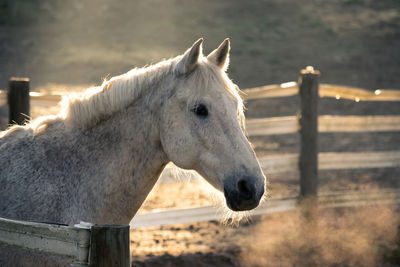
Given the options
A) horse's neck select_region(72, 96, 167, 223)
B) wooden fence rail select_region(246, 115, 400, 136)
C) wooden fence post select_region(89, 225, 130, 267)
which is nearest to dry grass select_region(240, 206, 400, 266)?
wooden fence rail select_region(246, 115, 400, 136)

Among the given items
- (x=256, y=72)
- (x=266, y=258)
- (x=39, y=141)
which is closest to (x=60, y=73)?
(x=256, y=72)

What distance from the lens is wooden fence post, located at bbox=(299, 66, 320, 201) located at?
235 inches

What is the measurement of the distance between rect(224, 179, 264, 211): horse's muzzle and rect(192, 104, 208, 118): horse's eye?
0.42m

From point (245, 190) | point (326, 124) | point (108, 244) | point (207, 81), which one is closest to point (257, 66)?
point (326, 124)

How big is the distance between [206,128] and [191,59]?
1.30ft

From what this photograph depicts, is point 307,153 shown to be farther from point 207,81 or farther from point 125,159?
point 125,159

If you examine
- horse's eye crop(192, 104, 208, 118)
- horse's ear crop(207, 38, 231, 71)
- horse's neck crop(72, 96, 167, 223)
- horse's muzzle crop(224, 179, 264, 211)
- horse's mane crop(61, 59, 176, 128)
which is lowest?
horse's muzzle crop(224, 179, 264, 211)

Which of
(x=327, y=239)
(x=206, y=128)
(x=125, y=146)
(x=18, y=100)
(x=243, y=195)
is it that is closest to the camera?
(x=243, y=195)

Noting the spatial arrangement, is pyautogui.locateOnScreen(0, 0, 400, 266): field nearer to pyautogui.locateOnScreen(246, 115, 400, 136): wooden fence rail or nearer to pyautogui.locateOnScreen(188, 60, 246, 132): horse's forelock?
pyautogui.locateOnScreen(188, 60, 246, 132): horse's forelock

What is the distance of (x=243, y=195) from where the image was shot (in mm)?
2664

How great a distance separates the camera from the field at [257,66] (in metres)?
5.55

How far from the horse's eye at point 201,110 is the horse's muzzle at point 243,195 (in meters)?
0.42

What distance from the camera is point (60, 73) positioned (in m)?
13.9

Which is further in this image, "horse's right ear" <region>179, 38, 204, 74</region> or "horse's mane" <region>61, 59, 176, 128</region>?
"horse's mane" <region>61, 59, 176, 128</region>
